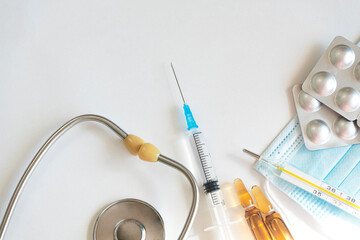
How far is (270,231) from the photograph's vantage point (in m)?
1.08

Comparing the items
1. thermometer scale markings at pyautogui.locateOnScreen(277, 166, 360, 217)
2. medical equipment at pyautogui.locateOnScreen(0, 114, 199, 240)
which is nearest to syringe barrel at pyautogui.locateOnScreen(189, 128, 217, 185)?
medical equipment at pyautogui.locateOnScreen(0, 114, 199, 240)

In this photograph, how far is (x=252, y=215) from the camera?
110 cm

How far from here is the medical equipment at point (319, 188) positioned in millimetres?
1124

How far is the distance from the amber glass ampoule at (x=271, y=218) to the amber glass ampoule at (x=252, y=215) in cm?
2

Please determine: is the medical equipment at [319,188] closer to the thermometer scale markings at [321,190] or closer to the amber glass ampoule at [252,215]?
the thermometer scale markings at [321,190]

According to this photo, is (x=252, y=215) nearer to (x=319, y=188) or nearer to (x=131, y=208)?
(x=319, y=188)

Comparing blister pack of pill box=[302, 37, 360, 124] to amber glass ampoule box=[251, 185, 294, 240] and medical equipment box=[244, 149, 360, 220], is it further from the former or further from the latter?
amber glass ampoule box=[251, 185, 294, 240]

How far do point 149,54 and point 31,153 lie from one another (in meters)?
0.50

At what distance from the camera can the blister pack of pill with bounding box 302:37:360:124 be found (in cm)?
118

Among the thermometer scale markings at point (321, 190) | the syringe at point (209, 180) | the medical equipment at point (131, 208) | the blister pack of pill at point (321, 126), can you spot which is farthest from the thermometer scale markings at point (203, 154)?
the blister pack of pill at point (321, 126)

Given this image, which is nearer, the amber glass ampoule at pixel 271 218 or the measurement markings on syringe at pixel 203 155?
the amber glass ampoule at pixel 271 218

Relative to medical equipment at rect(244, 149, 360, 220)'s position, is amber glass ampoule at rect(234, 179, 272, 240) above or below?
below

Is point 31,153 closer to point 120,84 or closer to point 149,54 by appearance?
point 120,84

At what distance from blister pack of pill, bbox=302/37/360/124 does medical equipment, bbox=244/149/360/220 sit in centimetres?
24
